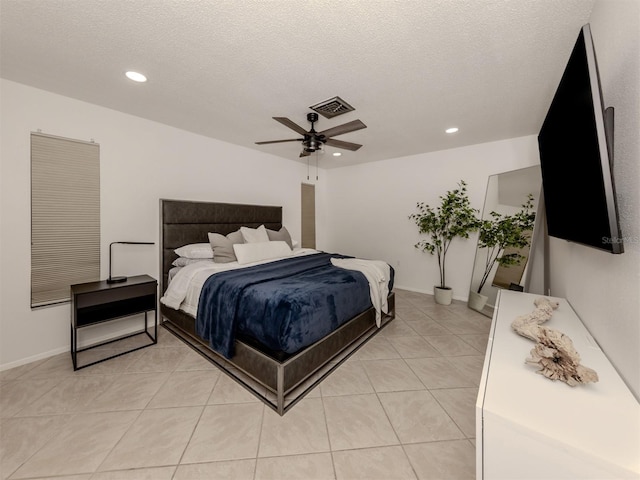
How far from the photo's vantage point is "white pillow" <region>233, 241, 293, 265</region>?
10.3ft

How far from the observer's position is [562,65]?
6.40 feet

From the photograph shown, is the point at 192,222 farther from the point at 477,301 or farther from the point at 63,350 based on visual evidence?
the point at 477,301

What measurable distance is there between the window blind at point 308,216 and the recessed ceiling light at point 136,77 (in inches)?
136

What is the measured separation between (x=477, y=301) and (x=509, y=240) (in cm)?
100

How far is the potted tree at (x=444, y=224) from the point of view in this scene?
403cm

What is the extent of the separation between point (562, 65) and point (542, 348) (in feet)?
7.35

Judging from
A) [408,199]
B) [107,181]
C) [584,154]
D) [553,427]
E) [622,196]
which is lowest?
[553,427]

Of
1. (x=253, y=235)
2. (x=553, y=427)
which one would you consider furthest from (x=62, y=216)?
(x=553, y=427)

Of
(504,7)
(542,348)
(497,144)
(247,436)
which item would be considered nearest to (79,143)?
(247,436)

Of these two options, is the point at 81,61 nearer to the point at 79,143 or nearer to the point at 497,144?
the point at 79,143

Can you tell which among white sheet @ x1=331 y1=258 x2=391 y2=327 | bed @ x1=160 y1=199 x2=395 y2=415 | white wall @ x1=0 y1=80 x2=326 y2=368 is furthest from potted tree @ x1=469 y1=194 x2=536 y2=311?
white wall @ x1=0 y1=80 x2=326 y2=368

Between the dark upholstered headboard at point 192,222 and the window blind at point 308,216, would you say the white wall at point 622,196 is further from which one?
the window blind at point 308,216

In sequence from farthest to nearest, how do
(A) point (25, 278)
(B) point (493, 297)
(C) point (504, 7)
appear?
(B) point (493, 297), (A) point (25, 278), (C) point (504, 7)

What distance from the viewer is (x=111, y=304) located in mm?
2658
